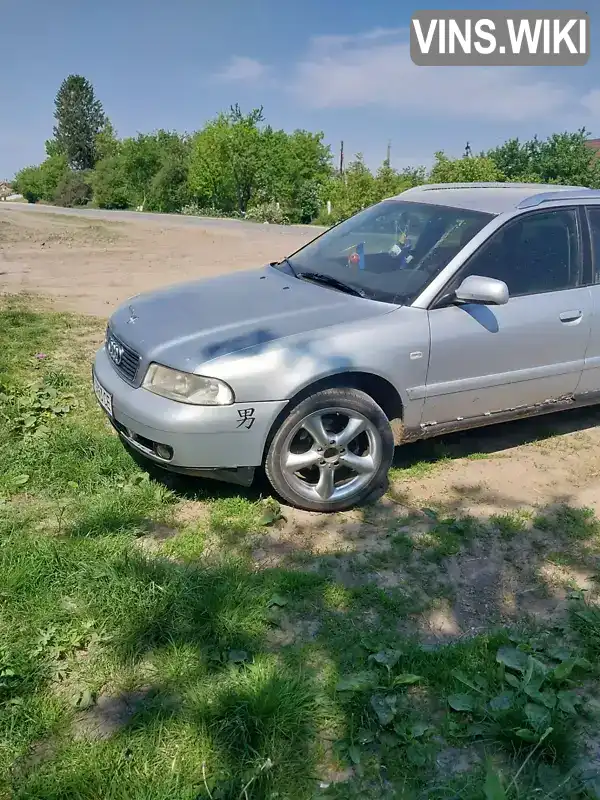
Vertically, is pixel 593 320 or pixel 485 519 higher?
pixel 593 320

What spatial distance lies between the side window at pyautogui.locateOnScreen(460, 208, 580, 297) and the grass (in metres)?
1.44

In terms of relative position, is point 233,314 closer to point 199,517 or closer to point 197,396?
point 197,396

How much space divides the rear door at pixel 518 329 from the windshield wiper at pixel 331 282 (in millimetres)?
467

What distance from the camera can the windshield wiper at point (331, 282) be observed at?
4055 millimetres

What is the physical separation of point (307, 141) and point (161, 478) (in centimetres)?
6223

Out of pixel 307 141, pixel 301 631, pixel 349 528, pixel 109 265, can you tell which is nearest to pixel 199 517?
pixel 349 528

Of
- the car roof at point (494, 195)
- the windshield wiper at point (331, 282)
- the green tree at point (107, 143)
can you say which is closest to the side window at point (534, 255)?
the car roof at point (494, 195)

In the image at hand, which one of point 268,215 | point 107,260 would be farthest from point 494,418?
point 268,215

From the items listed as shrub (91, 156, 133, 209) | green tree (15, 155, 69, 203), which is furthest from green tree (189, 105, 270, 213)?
green tree (15, 155, 69, 203)

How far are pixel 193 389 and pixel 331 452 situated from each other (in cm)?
81

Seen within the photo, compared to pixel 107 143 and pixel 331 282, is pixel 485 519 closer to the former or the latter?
pixel 331 282

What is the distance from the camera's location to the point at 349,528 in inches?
143

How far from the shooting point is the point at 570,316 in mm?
4309

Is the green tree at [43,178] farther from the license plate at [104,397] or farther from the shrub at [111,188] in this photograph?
the license plate at [104,397]
